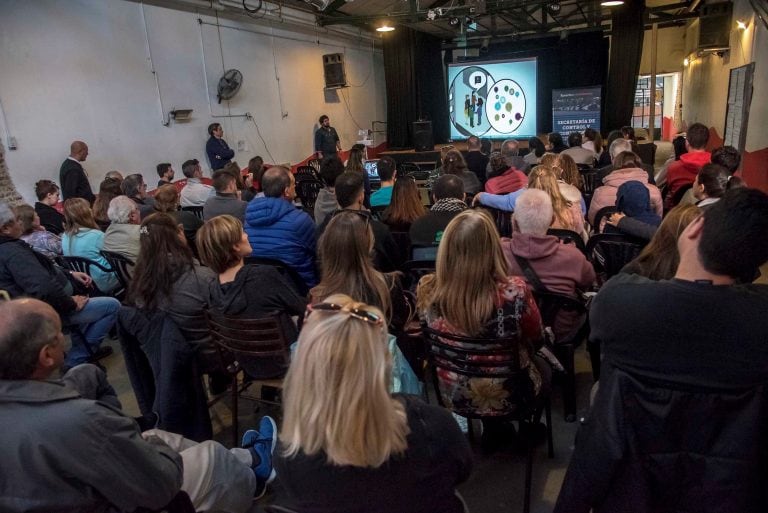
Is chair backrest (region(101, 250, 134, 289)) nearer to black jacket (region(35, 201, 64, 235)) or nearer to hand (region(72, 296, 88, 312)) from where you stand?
hand (region(72, 296, 88, 312))

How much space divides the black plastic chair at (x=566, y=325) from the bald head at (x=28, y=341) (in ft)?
5.82

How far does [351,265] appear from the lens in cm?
199

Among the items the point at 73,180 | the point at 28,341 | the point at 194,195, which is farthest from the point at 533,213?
the point at 73,180

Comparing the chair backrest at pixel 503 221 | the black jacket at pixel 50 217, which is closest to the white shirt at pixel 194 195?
the black jacket at pixel 50 217

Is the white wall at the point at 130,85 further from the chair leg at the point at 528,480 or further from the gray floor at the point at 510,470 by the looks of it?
the chair leg at the point at 528,480

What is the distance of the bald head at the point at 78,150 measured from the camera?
203 inches

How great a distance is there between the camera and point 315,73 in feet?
32.0

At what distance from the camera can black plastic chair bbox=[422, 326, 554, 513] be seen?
170cm

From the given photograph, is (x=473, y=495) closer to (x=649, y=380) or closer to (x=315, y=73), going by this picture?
(x=649, y=380)

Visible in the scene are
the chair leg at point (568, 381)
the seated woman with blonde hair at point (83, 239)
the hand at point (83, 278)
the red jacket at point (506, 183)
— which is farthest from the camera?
the red jacket at point (506, 183)

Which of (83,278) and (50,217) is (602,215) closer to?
(83,278)

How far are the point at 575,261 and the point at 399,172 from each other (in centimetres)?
580

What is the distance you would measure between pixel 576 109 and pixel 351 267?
33.7ft

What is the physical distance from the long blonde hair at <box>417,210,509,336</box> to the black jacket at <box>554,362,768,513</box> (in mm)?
514
